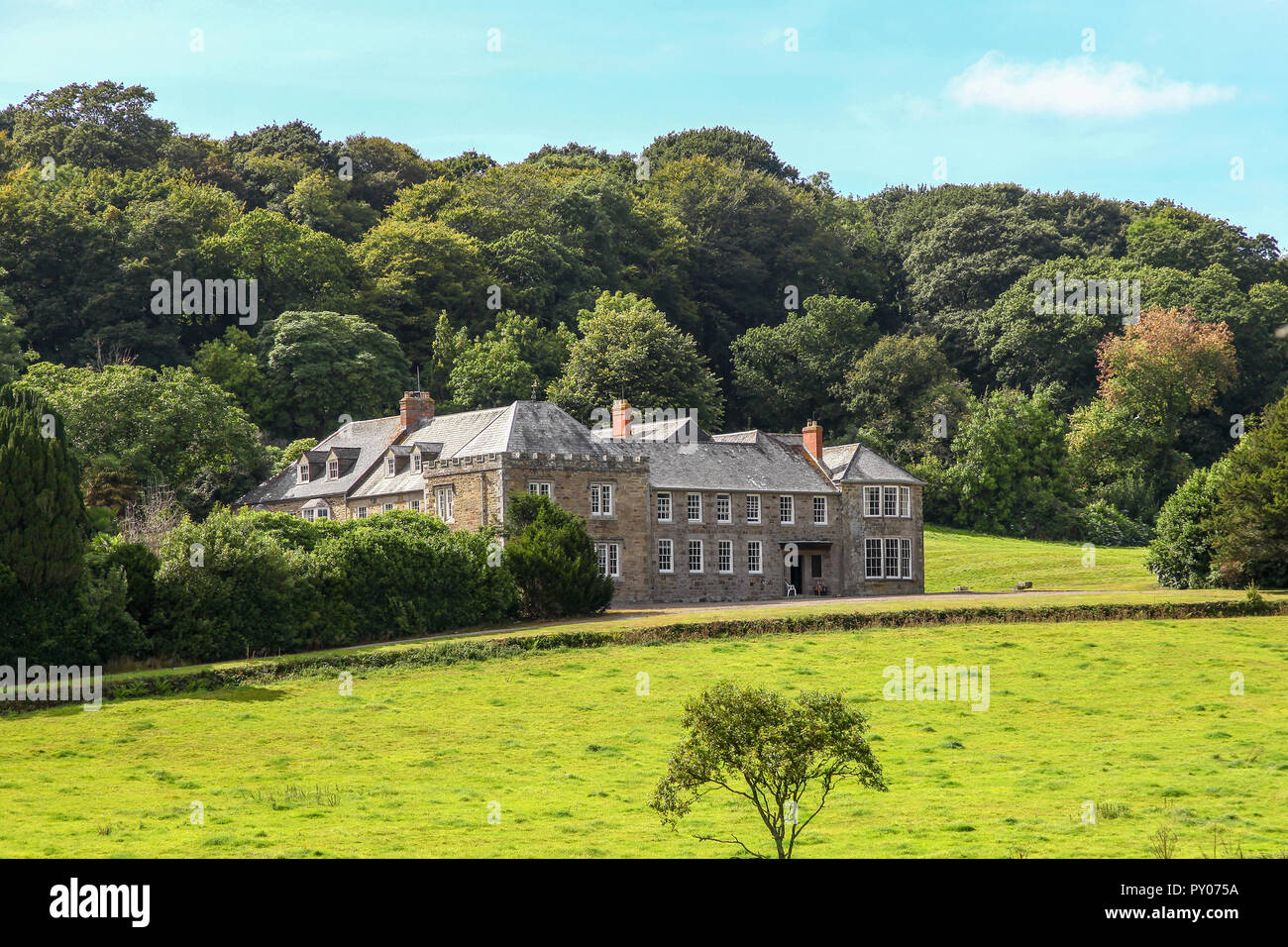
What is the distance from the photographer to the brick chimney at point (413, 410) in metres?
77.4

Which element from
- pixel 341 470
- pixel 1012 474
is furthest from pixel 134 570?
pixel 1012 474

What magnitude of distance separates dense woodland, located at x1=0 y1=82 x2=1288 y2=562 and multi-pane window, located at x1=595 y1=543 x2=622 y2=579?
2416cm

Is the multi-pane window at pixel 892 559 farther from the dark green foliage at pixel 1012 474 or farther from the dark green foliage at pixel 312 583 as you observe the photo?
the dark green foliage at pixel 1012 474

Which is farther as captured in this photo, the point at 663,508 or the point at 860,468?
the point at 860,468

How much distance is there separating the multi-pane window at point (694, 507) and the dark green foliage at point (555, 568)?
11425 mm

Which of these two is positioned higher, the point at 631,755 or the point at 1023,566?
the point at 1023,566

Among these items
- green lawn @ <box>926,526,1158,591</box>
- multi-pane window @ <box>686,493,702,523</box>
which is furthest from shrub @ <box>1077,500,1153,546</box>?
multi-pane window @ <box>686,493,702,523</box>

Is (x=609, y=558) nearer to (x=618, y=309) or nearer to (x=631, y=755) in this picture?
(x=631, y=755)

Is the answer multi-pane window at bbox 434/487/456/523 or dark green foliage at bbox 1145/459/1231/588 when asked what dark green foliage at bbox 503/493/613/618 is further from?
dark green foliage at bbox 1145/459/1231/588

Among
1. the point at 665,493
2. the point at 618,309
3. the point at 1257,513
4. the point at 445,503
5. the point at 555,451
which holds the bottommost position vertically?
the point at 1257,513

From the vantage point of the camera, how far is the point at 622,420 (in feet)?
253

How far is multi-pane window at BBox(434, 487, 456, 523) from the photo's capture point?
213 feet

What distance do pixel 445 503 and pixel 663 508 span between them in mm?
10480

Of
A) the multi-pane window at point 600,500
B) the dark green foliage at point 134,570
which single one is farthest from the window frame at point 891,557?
the dark green foliage at point 134,570
